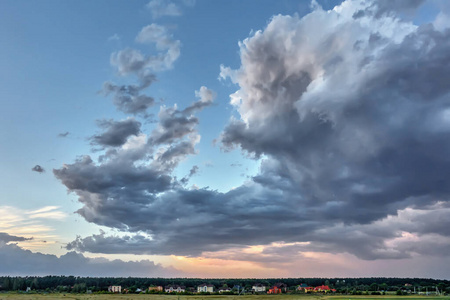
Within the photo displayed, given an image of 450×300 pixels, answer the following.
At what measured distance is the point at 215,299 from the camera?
511ft

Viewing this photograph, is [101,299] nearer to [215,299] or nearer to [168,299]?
[168,299]

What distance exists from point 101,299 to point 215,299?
139ft

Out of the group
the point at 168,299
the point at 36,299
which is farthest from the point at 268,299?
the point at 36,299

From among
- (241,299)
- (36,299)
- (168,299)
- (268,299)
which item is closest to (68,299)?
(36,299)

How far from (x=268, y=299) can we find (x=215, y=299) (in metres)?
20.4

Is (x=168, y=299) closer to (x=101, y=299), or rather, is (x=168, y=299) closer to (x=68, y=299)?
(x=101, y=299)

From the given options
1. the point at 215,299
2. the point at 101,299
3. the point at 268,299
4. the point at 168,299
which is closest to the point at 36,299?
the point at 101,299

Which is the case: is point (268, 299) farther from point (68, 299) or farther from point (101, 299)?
point (68, 299)

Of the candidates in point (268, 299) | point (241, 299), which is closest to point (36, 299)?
point (241, 299)

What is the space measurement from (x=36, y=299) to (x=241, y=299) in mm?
76213

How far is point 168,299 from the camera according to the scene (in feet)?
492

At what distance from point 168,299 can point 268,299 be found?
1493 inches

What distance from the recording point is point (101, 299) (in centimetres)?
14662

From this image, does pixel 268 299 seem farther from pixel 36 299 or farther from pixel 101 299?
pixel 36 299
